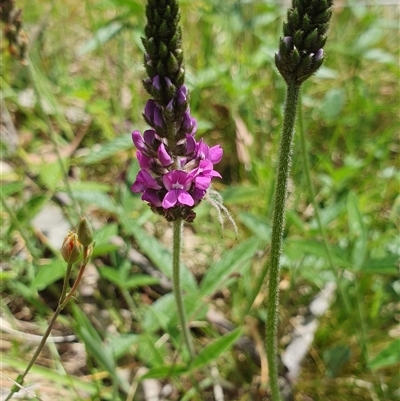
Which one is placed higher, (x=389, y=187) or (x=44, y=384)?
(x=389, y=187)

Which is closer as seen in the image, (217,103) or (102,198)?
(102,198)

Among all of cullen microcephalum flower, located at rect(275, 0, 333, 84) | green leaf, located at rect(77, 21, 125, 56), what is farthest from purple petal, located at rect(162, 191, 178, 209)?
green leaf, located at rect(77, 21, 125, 56)

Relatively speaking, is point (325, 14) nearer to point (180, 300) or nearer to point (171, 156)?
point (171, 156)

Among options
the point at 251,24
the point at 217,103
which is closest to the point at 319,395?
the point at 217,103

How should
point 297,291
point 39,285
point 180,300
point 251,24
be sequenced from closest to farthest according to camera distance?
point 180,300 → point 39,285 → point 297,291 → point 251,24

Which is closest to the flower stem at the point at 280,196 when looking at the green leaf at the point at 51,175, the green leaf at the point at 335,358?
the green leaf at the point at 335,358

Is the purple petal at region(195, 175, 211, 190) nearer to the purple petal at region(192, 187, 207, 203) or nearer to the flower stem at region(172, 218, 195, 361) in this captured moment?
the purple petal at region(192, 187, 207, 203)

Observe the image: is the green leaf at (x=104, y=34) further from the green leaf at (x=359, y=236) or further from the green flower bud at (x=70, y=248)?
the green flower bud at (x=70, y=248)
